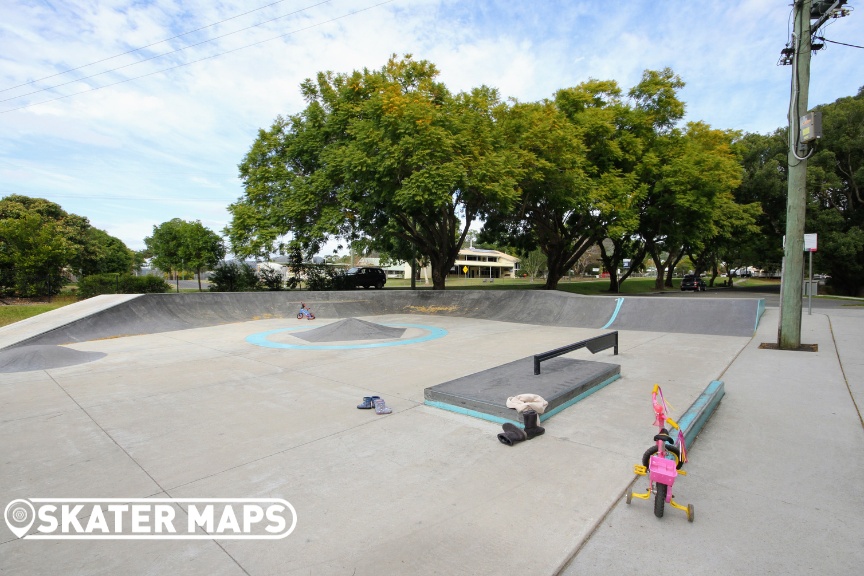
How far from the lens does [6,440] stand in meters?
4.05

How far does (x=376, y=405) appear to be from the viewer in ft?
15.5

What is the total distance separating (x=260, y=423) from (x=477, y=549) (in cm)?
295

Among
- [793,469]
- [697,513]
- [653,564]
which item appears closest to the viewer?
[653,564]

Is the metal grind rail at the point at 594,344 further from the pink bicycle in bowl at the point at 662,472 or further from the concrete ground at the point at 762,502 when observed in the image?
the pink bicycle in bowl at the point at 662,472

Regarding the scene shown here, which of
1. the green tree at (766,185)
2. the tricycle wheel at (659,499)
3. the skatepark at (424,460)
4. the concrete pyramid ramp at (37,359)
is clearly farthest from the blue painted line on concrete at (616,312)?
the green tree at (766,185)

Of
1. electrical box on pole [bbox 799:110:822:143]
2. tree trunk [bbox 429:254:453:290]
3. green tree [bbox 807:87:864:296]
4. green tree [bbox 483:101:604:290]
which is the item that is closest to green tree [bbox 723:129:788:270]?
green tree [bbox 807:87:864:296]

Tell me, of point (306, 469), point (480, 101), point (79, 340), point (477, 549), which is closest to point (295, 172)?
point (480, 101)

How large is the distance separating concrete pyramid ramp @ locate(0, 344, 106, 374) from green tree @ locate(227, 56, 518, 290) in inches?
366

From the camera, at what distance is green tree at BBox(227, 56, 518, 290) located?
1428cm

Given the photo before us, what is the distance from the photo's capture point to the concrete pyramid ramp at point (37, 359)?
721 centimetres

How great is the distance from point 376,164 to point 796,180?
11123 millimetres

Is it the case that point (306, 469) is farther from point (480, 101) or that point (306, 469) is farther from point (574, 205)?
point (574, 205)

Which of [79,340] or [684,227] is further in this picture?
[684,227]

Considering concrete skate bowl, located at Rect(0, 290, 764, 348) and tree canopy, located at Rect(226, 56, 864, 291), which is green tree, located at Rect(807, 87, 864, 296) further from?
concrete skate bowl, located at Rect(0, 290, 764, 348)
